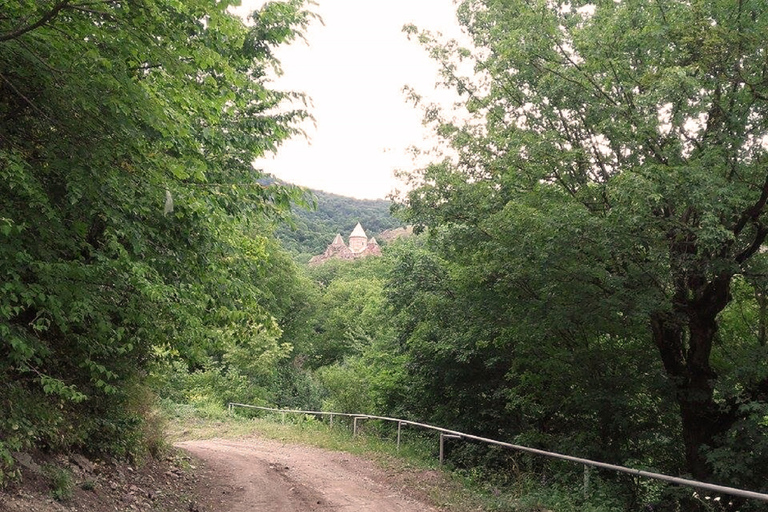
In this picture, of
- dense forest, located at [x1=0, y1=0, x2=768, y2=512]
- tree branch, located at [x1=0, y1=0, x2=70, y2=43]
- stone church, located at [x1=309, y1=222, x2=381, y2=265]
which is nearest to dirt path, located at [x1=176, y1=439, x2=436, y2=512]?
dense forest, located at [x1=0, y1=0, x2=768, y2=512]

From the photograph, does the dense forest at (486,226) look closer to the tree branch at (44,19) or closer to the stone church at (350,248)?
the tree branch at (44,19)

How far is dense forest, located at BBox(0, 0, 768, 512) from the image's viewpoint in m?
4.47

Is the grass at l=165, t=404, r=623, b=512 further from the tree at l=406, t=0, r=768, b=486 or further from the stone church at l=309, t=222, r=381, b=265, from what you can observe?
the stone church at l=309, t=222, r=381, b=265

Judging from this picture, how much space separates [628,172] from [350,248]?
144 m

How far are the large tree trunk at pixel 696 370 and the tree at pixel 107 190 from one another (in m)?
8.17

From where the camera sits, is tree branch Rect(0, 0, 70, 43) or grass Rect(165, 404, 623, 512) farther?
grass Rect(165, 404, 623, 512)

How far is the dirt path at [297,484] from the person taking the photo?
317 inches

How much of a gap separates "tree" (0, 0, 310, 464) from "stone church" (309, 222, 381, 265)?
385 feet

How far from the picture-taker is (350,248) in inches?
5965

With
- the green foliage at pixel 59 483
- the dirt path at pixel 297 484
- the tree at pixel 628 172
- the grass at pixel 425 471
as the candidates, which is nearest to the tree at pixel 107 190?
the green foliage at pixel 59 483

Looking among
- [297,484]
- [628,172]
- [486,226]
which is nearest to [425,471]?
[297,484]

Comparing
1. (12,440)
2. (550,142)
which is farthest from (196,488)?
(550,142)

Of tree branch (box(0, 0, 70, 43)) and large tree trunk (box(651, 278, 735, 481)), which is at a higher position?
tree branch (box(0, 0, 70, 43))

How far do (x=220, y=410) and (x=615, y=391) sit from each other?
66.0 feet
